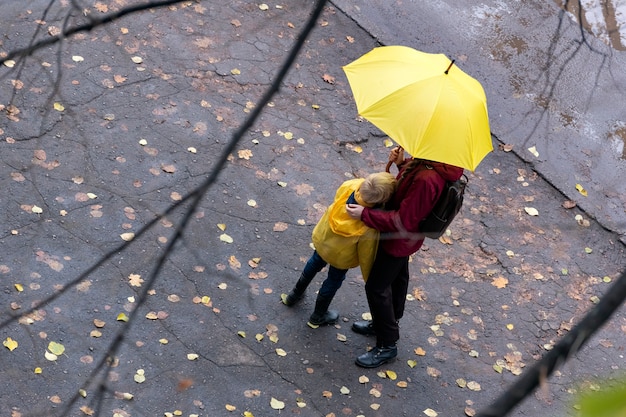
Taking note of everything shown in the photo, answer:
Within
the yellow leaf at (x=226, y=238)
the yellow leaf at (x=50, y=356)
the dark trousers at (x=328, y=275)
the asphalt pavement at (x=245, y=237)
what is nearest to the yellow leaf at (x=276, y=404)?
the asphalt pavement at (x=245, y=237)

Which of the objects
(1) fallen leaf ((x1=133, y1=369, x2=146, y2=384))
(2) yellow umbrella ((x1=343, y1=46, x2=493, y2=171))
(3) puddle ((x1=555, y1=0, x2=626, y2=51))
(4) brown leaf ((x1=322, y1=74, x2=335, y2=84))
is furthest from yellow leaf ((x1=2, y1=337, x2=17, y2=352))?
(3) puddle ((x1=555, y1=0, x2=626, y2=51))

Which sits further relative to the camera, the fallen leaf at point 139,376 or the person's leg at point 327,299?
the person's leg at point 327,299

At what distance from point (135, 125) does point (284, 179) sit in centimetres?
137

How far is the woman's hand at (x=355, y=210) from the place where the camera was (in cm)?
499

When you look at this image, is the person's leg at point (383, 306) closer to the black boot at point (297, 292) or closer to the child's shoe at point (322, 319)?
the child's shoe at point (322, 319)

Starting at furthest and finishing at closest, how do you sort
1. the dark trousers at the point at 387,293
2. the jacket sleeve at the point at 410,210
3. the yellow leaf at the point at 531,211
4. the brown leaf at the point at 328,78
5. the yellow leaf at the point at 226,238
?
the brown leaf at the point at 328,78 → the yellow leaf at the point at 531,211 → the yellow leaf at the point at 226,238 → the dark trousers at the point at 387,293 → the jacket sleeve at the point at 410,210

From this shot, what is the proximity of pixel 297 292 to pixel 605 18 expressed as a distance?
22.2 feet

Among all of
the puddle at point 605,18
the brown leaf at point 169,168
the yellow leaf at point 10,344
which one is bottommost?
the yellow leaf at point 10,344

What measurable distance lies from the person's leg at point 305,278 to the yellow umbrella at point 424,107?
3.77 ft

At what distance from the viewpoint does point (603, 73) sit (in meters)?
9.59

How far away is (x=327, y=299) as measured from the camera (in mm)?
5633

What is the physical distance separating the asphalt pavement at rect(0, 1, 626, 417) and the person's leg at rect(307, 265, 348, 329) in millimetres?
73

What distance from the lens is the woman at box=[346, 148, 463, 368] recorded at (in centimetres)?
479

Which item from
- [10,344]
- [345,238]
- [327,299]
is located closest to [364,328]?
[327,299]
